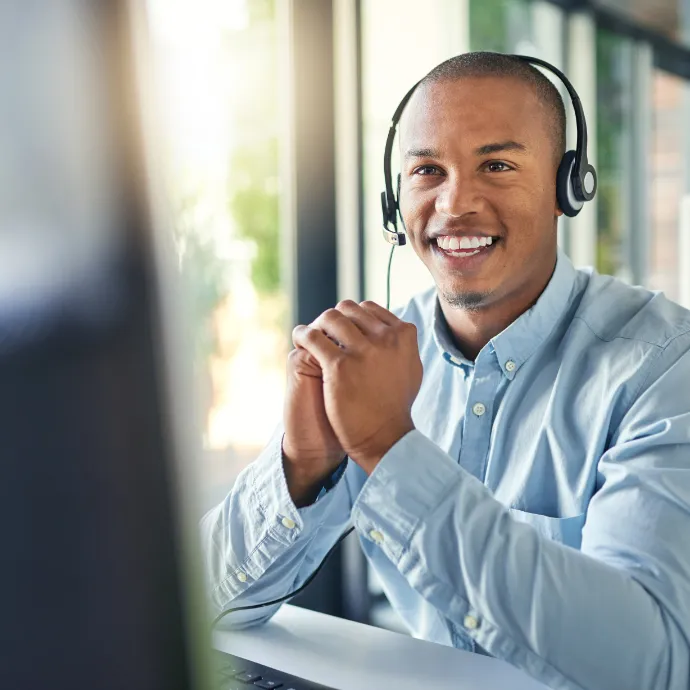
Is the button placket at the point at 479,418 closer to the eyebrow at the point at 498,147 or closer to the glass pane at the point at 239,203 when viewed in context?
the eyebrow at the point at 498,147

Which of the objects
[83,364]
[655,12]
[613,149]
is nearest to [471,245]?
[83,364]

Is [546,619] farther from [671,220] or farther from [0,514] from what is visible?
[671,220]

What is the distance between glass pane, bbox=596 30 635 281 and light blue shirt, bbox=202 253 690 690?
290 cm

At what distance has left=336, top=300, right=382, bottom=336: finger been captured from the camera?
956 millimetres

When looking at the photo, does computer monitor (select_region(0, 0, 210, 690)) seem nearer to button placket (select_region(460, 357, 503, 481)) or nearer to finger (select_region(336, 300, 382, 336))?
finger (select_region(336, 300, 382, 336))

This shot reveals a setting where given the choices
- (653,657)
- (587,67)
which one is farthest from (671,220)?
(653,657)

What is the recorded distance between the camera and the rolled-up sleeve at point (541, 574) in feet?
2.63

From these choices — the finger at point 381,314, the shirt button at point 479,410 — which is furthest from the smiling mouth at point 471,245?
the finger at point 381,314

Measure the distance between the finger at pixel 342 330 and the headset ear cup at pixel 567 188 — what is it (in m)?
0.51

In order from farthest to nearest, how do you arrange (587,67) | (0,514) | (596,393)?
(587,67), (596,393), (0,514)

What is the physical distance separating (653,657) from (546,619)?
0.11 meters

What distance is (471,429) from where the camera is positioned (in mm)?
1224

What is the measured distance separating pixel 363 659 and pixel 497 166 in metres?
0.73

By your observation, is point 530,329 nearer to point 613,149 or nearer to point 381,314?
point 381,314
